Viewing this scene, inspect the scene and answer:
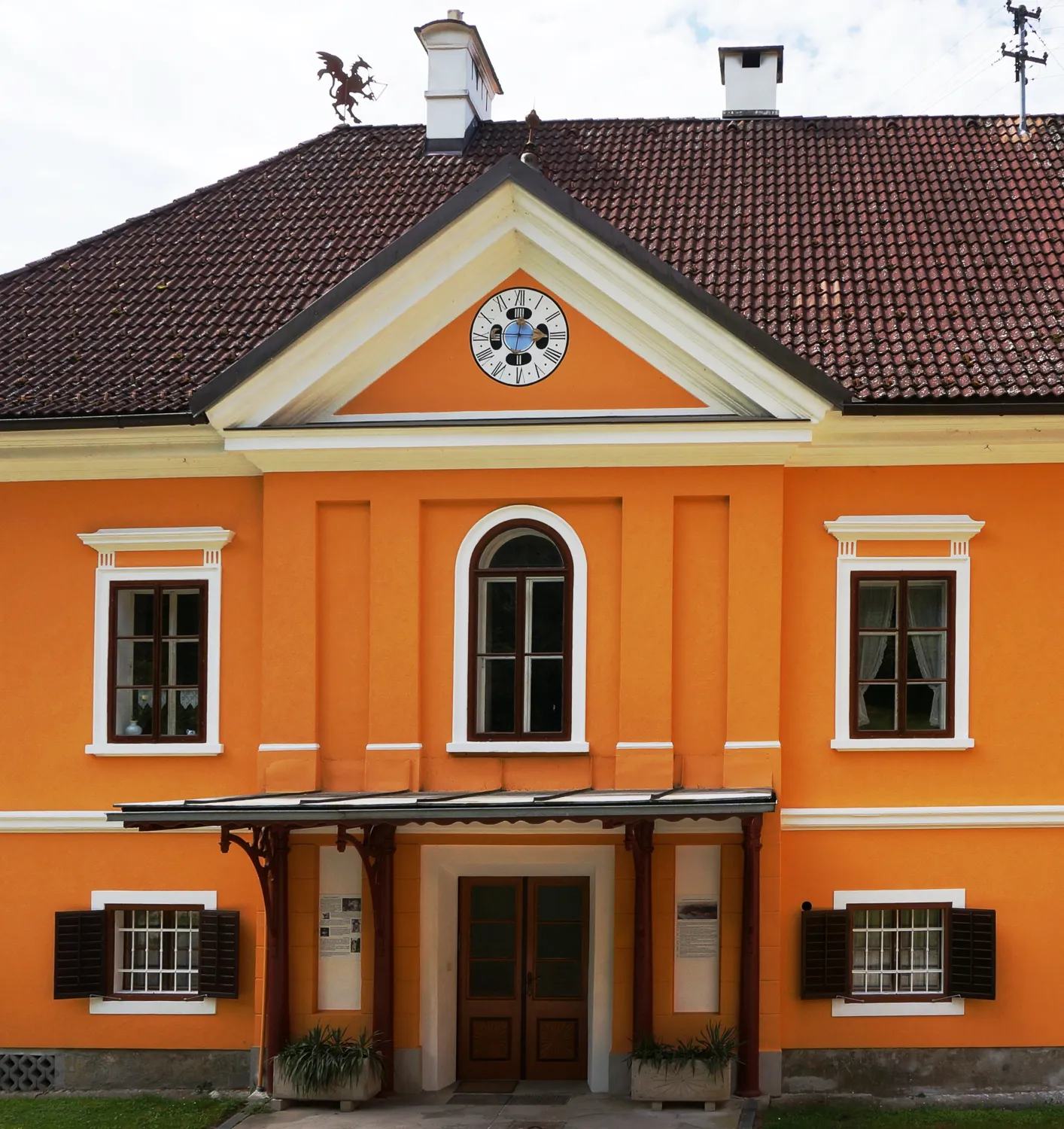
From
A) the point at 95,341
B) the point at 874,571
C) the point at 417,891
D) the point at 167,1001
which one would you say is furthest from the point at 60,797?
the point at 874,571

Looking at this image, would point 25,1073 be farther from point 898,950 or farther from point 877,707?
point 877,707

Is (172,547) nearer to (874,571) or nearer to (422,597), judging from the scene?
(422,597)

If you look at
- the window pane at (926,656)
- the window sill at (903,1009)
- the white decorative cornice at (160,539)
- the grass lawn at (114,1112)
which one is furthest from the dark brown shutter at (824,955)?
the white decorative cornice at (160,539)

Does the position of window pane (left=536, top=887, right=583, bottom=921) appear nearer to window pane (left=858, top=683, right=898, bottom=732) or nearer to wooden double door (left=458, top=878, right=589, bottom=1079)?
wooden double door (left=458, top=878, right=589, bottom=1079)

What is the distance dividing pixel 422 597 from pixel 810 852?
4599 millimetres

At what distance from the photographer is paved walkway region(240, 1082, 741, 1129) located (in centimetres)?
1334

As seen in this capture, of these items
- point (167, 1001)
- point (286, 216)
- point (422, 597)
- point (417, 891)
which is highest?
point (286, 216)

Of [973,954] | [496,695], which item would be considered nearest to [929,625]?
[973,954]

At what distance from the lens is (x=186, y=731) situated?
15586 millimetres

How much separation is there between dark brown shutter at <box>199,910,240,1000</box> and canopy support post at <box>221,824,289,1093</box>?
0.63 meters

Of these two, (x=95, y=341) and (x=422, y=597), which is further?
(x=95, y=341)

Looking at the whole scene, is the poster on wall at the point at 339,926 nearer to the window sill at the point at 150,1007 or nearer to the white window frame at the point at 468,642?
the window sill at the point at 150,1007

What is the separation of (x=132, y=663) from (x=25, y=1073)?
170 inches

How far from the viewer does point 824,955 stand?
1446cm
